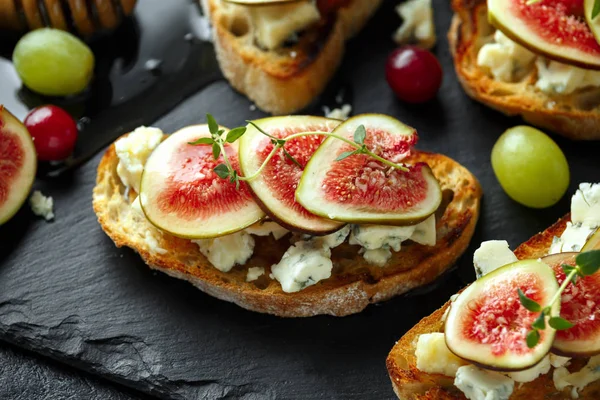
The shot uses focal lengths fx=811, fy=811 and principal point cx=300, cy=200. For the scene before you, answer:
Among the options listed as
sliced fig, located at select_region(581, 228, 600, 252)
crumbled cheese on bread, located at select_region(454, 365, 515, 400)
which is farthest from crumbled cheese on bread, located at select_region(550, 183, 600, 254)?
crumbled cheese on bread, located at select_region(454, 365, 515, 400)

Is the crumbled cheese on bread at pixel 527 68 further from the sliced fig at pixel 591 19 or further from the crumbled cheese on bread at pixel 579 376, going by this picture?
the crumbled cheese on bread at pixel 579 376

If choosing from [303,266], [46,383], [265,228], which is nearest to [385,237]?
[303,266]

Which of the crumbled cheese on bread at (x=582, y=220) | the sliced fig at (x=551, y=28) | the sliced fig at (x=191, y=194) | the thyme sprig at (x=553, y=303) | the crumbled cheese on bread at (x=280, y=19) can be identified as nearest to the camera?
the thyme sprig at (x=553, y=303)

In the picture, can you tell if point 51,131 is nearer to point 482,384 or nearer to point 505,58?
point 505,58

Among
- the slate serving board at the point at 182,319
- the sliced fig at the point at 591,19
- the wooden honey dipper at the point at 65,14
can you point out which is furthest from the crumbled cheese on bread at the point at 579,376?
the wooden honey dipper at the point at 65,14

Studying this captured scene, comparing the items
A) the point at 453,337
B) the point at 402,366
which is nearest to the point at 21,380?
the point at 402,366

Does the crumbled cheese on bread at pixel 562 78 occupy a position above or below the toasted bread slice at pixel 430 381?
above
